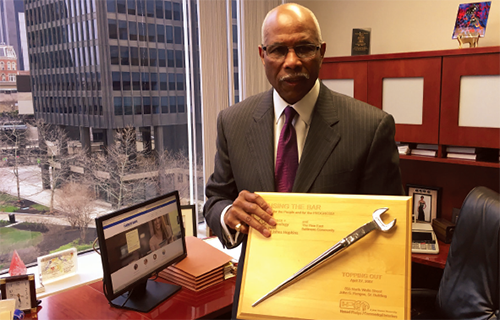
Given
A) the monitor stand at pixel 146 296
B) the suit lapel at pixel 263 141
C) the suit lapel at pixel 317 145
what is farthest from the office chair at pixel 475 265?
the monitor stand at pixel 146 296

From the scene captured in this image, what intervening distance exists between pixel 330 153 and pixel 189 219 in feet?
4.94

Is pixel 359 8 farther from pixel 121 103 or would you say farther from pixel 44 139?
pixel 44 139

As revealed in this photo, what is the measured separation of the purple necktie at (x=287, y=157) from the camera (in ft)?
4.11

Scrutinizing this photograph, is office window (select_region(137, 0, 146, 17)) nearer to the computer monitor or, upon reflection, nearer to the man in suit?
the computer monitor

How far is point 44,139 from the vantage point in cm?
232

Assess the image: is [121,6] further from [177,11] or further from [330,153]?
[330,153]

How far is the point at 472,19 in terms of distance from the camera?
2.39 meters

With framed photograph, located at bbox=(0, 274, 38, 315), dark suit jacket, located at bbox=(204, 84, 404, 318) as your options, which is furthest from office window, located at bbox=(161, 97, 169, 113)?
dark suit jacket, located at bbox=(204, 84, 404, 318)

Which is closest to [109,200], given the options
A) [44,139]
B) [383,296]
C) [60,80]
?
[44,139]

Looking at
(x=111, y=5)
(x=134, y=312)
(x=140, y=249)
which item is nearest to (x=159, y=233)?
(x=140, y=249)

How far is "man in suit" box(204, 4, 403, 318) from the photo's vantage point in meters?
1.17

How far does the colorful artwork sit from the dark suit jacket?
1.53 meters

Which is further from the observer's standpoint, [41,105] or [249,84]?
[249,84]

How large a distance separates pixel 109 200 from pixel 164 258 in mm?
762
